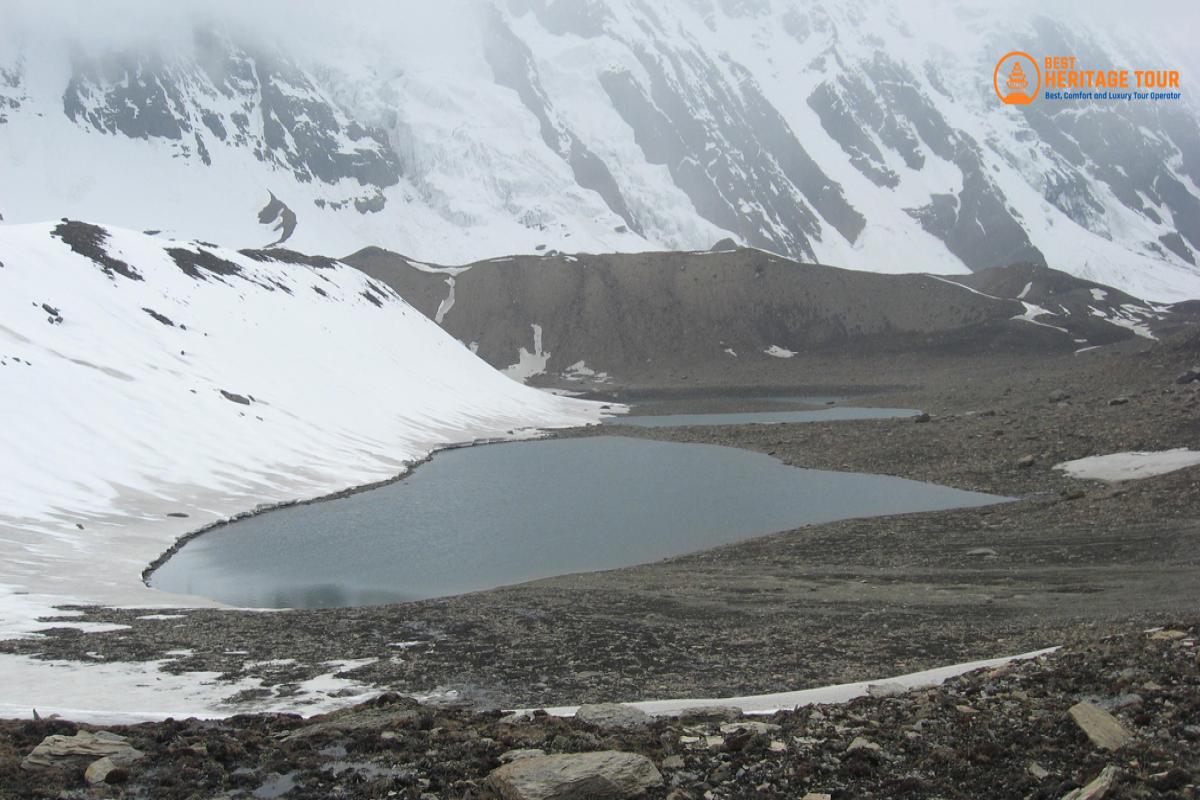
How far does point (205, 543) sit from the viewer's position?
37.6 m

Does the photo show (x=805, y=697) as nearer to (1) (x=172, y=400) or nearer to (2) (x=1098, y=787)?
(2) (x=1098, y=787)

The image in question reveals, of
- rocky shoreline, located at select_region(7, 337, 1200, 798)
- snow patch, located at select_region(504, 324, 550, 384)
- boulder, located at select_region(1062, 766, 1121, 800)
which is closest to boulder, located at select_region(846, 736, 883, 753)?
rocky shoreline, located at select_region(7, 337, 1200, 798)

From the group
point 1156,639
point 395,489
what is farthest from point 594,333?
point 1156,639

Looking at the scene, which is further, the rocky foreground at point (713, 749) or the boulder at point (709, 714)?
the boulder at point (709, 714)

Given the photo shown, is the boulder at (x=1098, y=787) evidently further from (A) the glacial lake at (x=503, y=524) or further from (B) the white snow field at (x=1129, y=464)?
(B) the white snow field at (x=1129, y=464)

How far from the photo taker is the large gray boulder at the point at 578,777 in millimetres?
10406

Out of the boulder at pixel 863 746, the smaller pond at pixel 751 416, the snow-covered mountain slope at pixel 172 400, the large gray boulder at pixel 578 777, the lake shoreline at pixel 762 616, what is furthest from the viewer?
the smaller pond at pixel 751 416

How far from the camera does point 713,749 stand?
468 inches

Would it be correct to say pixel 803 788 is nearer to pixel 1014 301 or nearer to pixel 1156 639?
pixel 1156 639

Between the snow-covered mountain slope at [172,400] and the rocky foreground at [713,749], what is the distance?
10.9 m

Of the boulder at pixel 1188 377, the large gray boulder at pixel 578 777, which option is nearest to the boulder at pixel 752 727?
the large gray boulder at pixel 578 777

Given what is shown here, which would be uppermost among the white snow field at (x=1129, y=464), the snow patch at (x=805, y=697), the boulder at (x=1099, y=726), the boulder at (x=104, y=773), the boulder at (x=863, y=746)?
the white snow field at (x=1129, y=464)

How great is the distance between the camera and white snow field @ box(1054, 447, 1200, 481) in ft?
127

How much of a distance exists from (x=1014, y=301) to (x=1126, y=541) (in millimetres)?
134834
